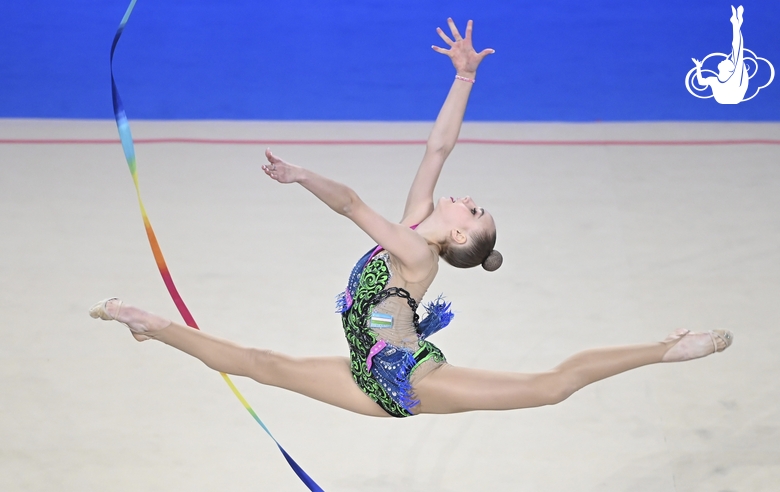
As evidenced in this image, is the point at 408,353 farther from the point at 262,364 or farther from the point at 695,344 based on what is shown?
the point at 695,344

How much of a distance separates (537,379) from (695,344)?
1.73 feet

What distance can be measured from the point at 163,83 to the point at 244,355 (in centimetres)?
465

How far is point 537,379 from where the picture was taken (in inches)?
118

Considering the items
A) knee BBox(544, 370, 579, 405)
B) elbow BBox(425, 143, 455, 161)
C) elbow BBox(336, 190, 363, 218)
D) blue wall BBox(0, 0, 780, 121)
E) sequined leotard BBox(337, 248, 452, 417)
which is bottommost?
sequined leotard BBox(337, 248, 452, 417)

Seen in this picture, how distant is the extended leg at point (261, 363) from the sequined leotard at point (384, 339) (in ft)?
0.20

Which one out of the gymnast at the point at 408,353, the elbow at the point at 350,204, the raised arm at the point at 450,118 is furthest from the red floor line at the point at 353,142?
A: the elbow at the point at 350,204

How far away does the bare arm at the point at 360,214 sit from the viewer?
2.59 meters

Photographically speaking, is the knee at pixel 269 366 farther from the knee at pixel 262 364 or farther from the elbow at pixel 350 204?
the elbow at pixel 350 204

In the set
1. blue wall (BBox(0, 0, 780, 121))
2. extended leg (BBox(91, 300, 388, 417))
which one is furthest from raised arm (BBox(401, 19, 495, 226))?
blue wall (BBox(0, 0, 780, 121))

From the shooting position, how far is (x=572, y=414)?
397 cm

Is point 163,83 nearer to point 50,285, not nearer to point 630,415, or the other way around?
point 50,285

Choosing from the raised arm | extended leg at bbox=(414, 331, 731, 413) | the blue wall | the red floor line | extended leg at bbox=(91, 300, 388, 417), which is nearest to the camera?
extended leg at bbox=(414, 331, 731, 413)

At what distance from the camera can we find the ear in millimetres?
3055

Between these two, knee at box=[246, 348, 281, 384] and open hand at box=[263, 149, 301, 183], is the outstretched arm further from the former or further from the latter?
open hand at box=[263, 149, 301, 183]
